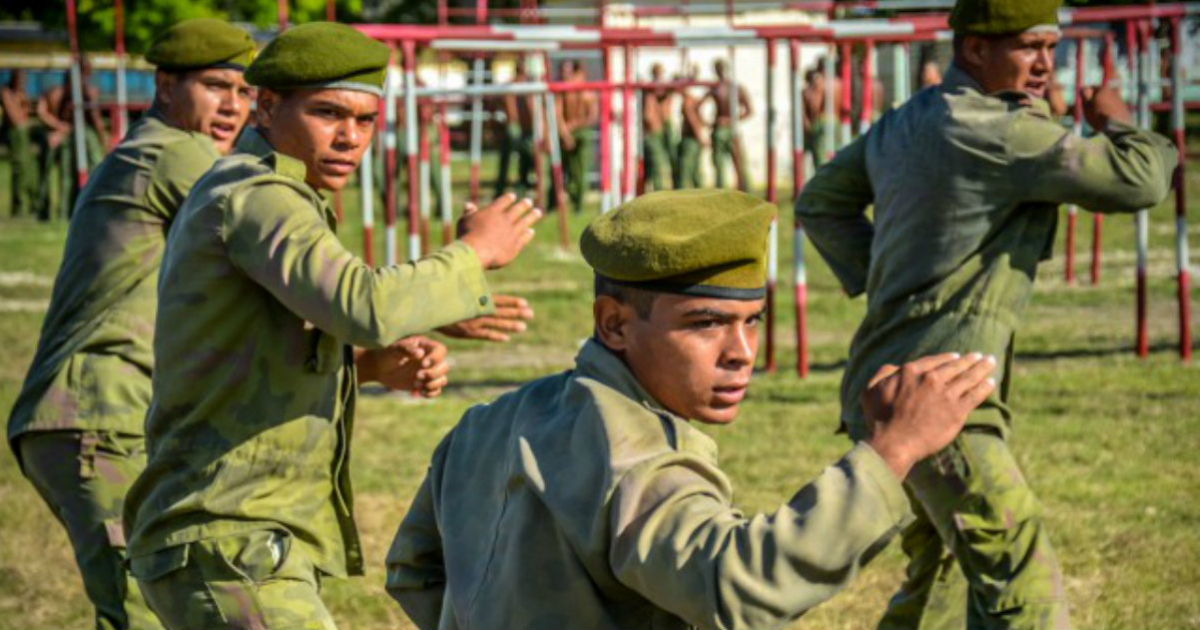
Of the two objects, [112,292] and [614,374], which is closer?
[614,374]

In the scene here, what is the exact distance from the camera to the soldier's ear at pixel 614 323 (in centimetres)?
302

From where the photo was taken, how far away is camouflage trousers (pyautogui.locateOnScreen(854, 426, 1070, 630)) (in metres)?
5.22

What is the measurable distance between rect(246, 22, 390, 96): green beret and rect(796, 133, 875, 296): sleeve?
2.10 meters

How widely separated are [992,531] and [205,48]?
2599 mm

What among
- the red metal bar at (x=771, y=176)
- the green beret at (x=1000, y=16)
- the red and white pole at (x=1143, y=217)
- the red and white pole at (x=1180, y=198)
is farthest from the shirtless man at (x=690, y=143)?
the green beret at (x=1000, y=16)

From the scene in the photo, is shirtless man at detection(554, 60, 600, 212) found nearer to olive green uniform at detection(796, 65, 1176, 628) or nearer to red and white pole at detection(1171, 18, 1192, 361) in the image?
red and white pole at detection(1171, 18, 1192, 361)

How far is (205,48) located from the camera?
572cm

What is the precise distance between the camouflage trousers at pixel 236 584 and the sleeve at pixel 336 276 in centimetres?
56

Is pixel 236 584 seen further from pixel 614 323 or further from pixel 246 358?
pixel 614 323

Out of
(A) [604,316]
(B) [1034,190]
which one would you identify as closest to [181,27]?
(B) [1034,190]

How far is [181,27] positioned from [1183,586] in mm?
3999

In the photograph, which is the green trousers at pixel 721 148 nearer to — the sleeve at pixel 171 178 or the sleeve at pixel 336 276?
the sleeve at pixel 171 178

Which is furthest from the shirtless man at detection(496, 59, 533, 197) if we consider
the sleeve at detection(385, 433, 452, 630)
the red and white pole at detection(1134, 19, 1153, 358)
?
the sleeve at detection(385, 433, 452, 630)

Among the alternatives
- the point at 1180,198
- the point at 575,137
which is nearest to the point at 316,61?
the point at 1180,198
